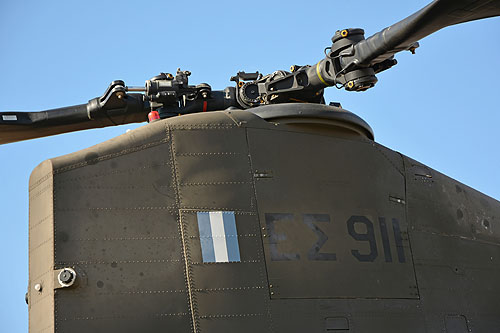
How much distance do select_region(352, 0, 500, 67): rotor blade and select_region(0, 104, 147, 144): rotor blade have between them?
2.33 meters

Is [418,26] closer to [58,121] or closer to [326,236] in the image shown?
[326,236]

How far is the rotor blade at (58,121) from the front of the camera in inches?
279

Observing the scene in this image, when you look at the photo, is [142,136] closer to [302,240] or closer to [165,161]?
[165,161]

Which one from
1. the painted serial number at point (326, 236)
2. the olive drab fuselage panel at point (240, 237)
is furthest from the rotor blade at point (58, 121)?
the painted serial number at point (326, 236)

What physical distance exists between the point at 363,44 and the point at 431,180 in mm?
1513

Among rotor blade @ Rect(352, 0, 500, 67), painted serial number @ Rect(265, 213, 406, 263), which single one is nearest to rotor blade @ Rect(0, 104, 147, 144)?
painted serial number @ Rect(265, 213, 406, 263)

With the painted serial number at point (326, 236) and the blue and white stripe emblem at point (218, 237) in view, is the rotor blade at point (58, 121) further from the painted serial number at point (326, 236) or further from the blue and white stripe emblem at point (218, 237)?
the painted serial number at point (326, 236)

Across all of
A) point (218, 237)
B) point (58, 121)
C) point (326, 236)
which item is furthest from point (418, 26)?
point (58, 121)

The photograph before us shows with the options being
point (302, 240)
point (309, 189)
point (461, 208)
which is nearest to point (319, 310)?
→ point (302, 240)

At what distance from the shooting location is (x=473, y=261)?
6719mm

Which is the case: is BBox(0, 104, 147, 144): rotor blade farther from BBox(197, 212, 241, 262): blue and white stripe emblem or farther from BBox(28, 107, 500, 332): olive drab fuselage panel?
BBox(197, 212, 241, 262): blue and white stripe emblem

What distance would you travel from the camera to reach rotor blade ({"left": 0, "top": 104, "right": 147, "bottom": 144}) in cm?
709

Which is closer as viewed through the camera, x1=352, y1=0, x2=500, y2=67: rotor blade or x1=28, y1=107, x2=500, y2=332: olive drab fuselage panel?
x1=28, y1=107, x2=500, y2=332: olive drab fuselage panel

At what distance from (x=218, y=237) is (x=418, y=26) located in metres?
2.25
